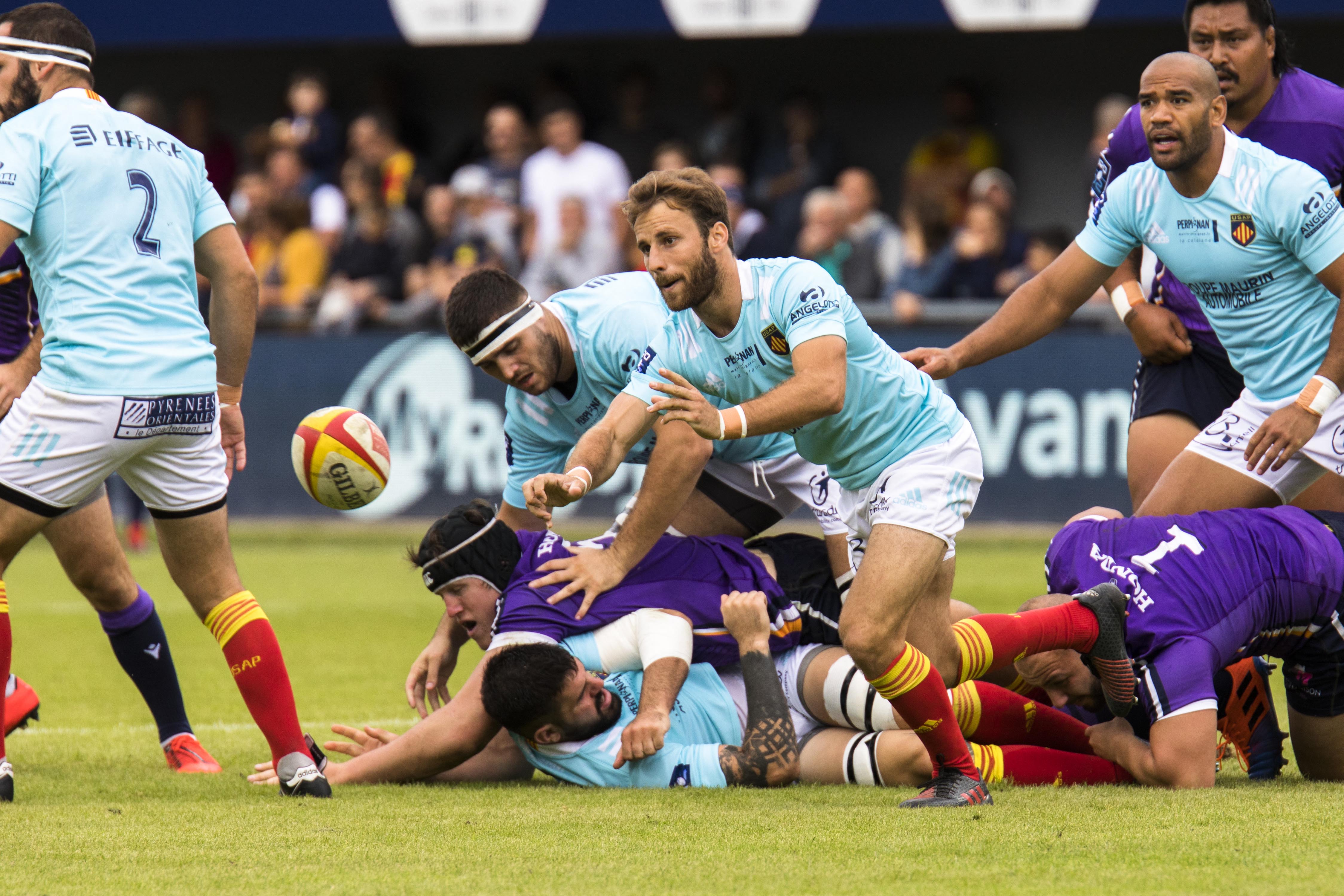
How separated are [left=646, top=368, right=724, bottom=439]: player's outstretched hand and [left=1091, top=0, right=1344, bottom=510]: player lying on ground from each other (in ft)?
7.00

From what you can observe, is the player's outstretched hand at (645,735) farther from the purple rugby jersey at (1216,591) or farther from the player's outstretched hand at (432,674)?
the purple rugby jersey at (1216,591)

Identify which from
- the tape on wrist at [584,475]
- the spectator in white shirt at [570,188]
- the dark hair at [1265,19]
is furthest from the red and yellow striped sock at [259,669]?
the spectator in white shirt at [570,188]

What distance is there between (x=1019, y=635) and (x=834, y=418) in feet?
2.92

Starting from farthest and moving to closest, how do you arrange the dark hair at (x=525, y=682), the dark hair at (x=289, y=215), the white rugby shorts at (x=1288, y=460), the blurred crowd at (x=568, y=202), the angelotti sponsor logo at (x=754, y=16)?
the dark hair at (x=289, y=215) → the angelotti sponsor logo at (x=754, y=16) → the blurred crowd at (x=568, y=202) → the white rugby shorts at (x=1288, y=460) → the dark hair at (x=525, y=682)

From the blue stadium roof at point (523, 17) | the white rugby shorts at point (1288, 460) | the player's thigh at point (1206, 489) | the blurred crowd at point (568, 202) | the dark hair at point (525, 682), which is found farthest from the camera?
the blue stadium roof at point (523, 17)

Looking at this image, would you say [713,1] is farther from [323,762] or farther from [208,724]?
[323,762]

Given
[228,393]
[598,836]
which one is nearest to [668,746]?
[598,836]

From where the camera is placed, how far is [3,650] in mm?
4801

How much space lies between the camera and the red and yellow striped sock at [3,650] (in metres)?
4.78

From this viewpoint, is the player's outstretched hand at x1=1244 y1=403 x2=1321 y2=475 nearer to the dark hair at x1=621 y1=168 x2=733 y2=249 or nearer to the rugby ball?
the dark hair at x1=621 y1=168 x2=733 y2=249

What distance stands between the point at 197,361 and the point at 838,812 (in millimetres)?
2293

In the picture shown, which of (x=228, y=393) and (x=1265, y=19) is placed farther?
(x=1265, y=19)

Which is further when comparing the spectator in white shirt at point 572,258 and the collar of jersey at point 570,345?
the spectator in white shirt at point 572,258

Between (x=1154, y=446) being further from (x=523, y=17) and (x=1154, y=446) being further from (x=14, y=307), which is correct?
(x=523, y=17)
